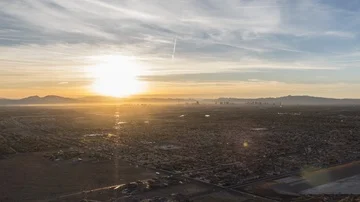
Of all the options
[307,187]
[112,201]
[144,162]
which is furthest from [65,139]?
[307,187]

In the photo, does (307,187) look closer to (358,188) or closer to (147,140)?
(358,188)

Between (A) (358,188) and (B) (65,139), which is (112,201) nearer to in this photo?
(A) (358,188)

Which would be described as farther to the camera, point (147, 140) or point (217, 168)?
point (147, 140)

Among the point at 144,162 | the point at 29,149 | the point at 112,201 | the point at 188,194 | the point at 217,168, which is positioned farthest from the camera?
the point at 29,149

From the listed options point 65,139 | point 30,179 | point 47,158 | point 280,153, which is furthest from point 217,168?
point 65,139

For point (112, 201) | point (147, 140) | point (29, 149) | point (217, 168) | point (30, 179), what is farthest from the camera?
point (147, 140)

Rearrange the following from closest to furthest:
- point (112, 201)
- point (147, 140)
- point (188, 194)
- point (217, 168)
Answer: point (112, 201) < point (188, 194) < point (217, 168) < point (147, 140)

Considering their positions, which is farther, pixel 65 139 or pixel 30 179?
pixel 65 139

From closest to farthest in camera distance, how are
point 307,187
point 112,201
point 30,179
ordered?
point 112,201
point 307,187
point 30,179
